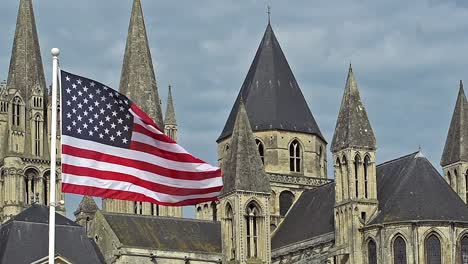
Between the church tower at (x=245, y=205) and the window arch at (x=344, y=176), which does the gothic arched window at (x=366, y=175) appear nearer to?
the window arch at (x=344, y=176)

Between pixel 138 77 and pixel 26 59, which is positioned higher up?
pixel 26 59

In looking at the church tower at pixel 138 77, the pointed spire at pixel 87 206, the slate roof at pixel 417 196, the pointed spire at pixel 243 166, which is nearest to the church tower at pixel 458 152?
the slate roof at pixel 417 196

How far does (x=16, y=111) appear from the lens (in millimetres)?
94812

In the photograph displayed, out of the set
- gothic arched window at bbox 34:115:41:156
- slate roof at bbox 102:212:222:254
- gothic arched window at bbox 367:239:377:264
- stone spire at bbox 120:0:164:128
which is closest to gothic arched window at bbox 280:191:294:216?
slate roof at bbox 102:212:222:254

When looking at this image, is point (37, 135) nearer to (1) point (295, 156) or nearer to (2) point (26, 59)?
(2) point (26, 59)

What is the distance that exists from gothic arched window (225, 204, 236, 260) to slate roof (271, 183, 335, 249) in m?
7.74

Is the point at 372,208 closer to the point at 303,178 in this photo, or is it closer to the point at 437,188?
the point at 437,188

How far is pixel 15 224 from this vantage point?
5806cm

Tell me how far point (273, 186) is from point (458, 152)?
12084 mm

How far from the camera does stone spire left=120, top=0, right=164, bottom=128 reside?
89.7 m

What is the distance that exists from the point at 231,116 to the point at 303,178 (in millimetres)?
6698

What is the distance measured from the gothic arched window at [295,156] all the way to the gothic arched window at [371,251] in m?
16.5

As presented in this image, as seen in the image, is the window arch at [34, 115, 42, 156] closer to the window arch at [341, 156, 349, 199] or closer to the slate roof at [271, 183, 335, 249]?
the slate roof at [271, 183, 335, 249]

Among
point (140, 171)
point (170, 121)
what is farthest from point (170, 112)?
point (140, 171)
